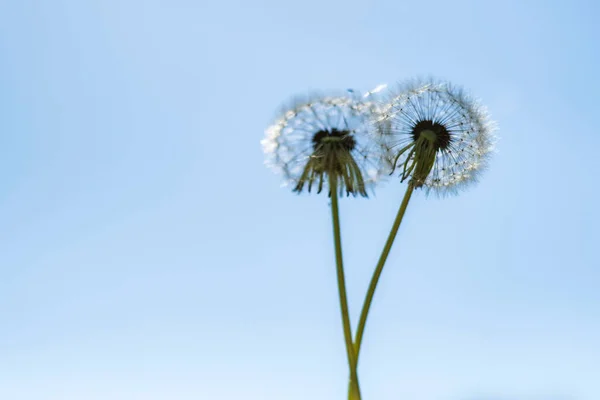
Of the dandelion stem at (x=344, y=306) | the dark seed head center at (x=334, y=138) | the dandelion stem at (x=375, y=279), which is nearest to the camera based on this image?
the dandelion stem at (x=344, y=306)

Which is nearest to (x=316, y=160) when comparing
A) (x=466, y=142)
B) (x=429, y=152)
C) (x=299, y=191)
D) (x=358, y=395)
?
(x=299, y=191)

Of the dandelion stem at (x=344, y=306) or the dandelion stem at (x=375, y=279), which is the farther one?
the dandelion stem at (x=375, y=279)

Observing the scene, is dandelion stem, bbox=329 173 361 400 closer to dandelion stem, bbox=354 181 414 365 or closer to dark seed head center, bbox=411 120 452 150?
dandelion stem, bbox=354 181 414 365

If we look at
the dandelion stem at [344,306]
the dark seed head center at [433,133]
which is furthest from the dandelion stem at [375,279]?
the dark seed head center at [433,133]

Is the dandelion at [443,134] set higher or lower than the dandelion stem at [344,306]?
higher

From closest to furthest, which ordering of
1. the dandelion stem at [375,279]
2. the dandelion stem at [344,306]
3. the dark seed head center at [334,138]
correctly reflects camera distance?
the dandelion stem at [344,306] → the dandelion stem at [375,279] → the dark seed head center at [334,138]

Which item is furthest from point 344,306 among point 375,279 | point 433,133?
point 433,133

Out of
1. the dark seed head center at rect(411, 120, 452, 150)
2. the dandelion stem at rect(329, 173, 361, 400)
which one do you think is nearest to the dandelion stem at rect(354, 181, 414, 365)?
the dandelion stem at rect(329, 173, 361, 400)

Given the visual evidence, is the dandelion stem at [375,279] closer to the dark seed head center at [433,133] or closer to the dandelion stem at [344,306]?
the dandelion stem at [344,306]

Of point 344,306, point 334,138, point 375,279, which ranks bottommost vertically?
point 344,306

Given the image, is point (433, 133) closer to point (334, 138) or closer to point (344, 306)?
point (334, 138)

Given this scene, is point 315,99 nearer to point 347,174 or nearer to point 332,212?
point 347,174
